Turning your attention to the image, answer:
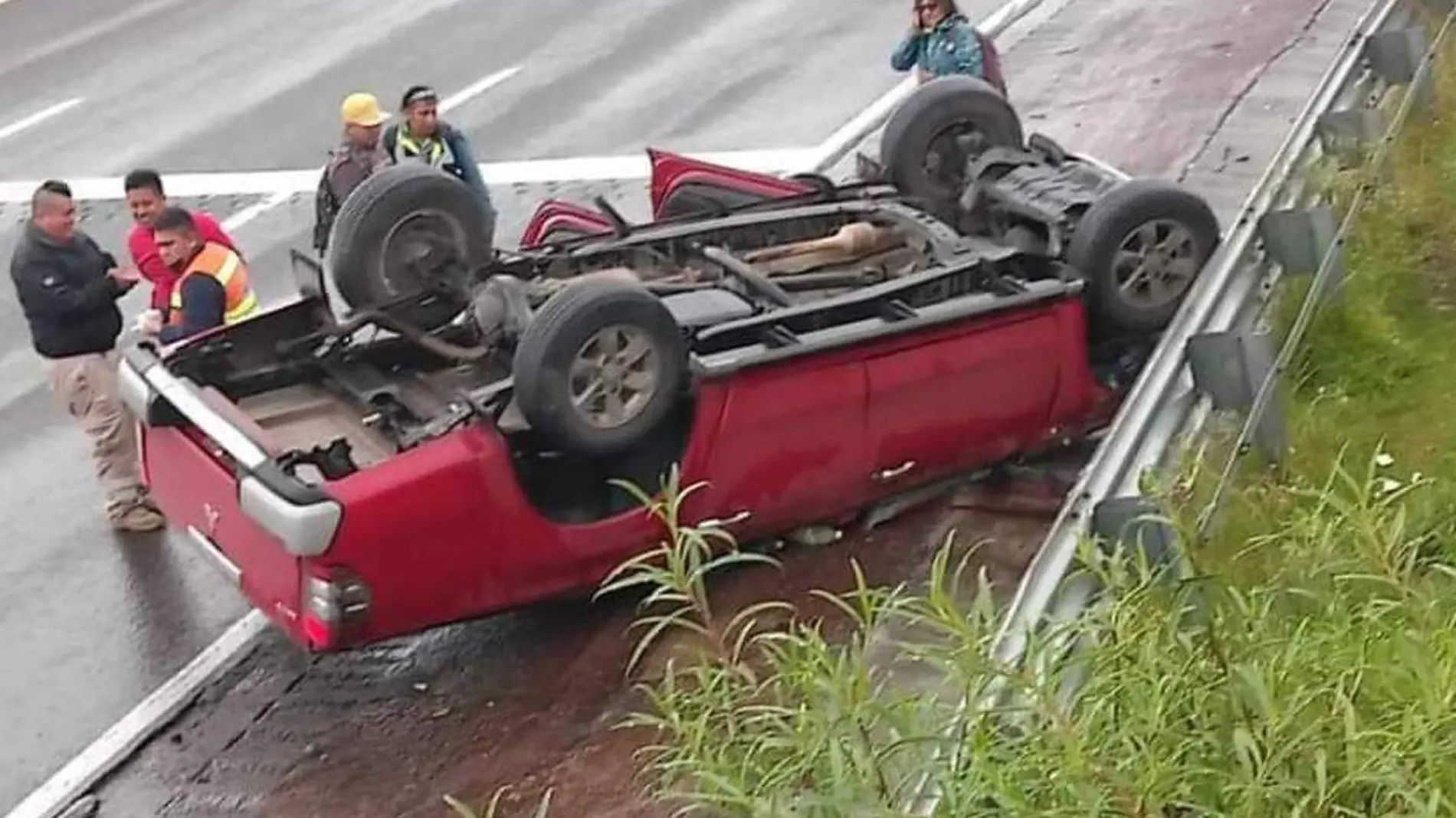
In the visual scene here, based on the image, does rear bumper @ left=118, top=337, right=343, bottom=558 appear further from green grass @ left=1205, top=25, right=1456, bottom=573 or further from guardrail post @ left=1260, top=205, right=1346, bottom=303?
guardrail post @ left=1260, top=205, right=1346, bottom=303

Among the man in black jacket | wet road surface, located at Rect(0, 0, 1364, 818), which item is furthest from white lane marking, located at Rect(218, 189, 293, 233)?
wet road surface, located at Rect(0, 0, 1364, 818)

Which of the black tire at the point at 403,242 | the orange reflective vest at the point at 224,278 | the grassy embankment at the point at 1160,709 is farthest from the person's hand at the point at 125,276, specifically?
the grassy embankment at the point at 1160,709

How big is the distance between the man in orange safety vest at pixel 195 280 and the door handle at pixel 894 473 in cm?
256

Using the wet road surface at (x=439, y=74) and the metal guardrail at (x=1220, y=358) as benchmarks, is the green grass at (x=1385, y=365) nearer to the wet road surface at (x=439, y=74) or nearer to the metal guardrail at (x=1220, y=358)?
the metal guardrail at (x=1220, y=358)

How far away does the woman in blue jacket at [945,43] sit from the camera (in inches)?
440

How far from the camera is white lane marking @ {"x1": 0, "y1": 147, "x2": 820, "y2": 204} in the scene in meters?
13.6

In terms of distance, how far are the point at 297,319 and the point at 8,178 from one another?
7.71 metres

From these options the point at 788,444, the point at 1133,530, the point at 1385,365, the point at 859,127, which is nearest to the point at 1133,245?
the point at 1385,365

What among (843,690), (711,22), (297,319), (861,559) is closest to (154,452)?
(297,319)

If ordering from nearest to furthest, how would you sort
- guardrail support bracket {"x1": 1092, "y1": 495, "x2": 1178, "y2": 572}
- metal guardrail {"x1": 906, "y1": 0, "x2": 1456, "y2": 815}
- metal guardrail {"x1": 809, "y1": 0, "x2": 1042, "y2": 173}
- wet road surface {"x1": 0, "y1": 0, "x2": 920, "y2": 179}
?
→ metal guardrail {"x1": 906, "y1": 0, "x2": 1456, "y2": 815}
guardrail support bracket {"x1": 1092, "y1": 495, "x2": 1178, "y2": 572}
metal guardrail {"x1": 809, "y1": 0, "x2": 1042, "y2": 173}
wet road surface {"x1": 0, "y1": 0, "x2": 920, "y2": 179}

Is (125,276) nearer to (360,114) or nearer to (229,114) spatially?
(360,114)

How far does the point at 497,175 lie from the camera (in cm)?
1388

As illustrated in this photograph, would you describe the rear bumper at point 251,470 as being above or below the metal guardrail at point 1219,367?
above

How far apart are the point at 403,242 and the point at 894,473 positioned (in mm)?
2076
